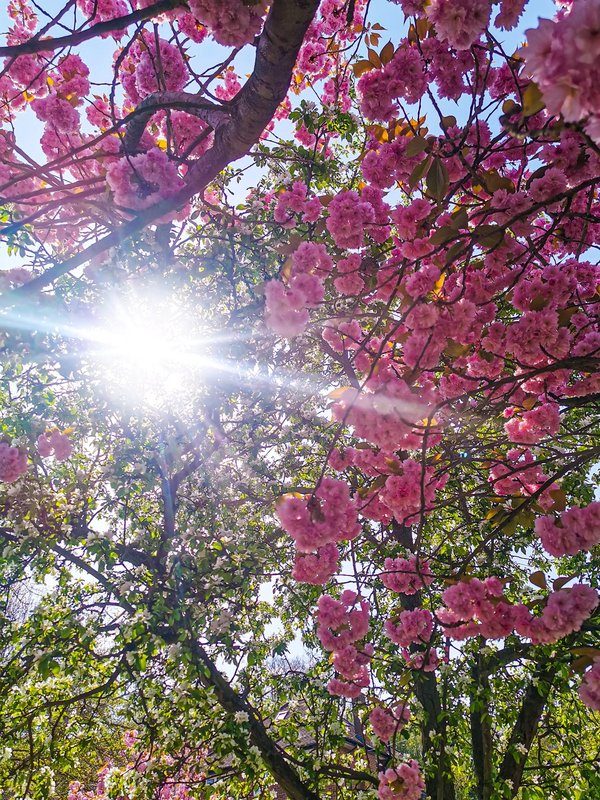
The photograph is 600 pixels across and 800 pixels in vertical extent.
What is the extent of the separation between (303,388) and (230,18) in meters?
3.64

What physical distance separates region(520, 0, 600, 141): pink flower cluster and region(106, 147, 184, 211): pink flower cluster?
155 cm

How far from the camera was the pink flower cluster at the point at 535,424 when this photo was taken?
8.50ft

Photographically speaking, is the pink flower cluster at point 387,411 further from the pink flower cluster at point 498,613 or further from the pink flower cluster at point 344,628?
the pink flower cluster at point 344,628

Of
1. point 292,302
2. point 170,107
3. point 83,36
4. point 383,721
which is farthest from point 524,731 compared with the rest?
point 83,36

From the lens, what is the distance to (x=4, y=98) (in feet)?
10.3

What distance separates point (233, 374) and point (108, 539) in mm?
1761

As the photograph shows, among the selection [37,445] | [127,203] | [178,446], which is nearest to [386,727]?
[178,446]

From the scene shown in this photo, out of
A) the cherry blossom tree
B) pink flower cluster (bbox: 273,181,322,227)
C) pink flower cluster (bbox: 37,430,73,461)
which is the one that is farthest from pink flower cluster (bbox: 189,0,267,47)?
pink flower cluster (bbox: 37,430,73,461)

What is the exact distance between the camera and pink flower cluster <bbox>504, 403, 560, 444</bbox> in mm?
2592

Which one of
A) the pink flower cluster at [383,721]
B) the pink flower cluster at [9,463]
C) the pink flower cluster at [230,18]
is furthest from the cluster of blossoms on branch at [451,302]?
the pink flower cluster at [9,463]

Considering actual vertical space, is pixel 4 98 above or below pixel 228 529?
above

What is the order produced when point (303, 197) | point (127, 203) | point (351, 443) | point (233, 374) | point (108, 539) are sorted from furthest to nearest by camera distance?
point (351, 443) < point (233, 374) < point (108, 539) < point (303, 197) < point (127, 203)

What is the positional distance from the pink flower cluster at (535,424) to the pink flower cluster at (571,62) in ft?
6.97

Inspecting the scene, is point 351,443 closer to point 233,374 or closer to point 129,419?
point 233,374
